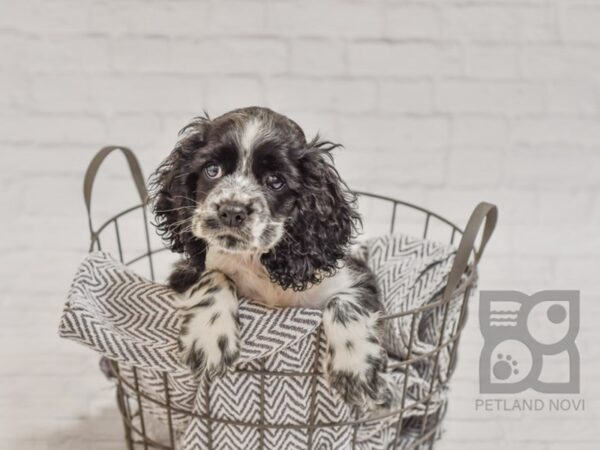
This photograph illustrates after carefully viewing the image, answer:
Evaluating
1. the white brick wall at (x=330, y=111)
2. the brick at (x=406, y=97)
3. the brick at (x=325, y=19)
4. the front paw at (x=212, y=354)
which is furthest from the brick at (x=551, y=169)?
the front paw at (x=212, y=354)

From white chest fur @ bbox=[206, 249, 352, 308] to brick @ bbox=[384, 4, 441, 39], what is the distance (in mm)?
1186

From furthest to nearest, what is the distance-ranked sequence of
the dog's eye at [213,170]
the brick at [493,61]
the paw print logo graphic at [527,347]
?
the brick at [493,61]
the paw print logo graphic at [527,347]
the dog's eye at [213,170]

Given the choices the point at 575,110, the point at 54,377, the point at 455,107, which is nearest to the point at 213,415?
the point at 54,377

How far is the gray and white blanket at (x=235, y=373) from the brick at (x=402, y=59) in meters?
1.11

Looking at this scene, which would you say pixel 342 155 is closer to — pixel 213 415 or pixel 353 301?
pixel 353 301

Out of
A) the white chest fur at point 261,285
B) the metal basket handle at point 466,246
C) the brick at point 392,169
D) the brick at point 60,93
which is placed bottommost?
the white chest fur at point 261,285

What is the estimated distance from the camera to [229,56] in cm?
266

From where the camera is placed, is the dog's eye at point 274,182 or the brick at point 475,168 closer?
the dog's eye at point 274,182

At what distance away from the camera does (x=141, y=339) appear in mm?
1644

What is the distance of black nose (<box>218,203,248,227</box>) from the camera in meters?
1.55

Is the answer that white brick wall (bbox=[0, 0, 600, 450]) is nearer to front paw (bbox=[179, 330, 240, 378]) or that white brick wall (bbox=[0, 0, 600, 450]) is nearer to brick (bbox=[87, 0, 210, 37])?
brick (bbox=[87, 0, 210, 37])

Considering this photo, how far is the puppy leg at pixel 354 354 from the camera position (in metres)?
1.59

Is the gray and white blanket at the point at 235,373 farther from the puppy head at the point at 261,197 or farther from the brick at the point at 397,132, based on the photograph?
the brick at the point at 397,132

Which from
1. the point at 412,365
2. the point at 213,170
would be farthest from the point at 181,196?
the point at 412,365
